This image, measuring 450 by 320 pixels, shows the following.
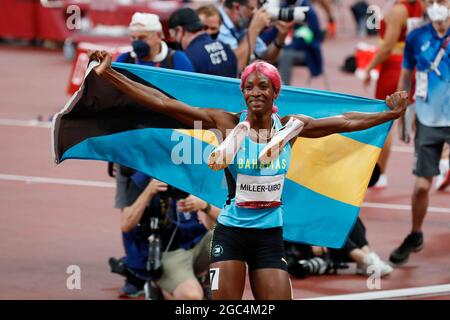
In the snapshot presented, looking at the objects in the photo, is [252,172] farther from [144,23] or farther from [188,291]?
A: [144,23]

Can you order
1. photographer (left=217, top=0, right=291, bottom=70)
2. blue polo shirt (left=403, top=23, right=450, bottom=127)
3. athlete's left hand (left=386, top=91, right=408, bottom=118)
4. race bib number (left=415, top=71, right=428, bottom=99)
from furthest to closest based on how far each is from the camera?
1. photographer (left=217, top=0, right=291, bottom=70)
2. race bib number (left=415, top=71, right=428, bottom=99)
3. blue polo shirt (left=403, top=23, right=450, bottom=127)
4. athlete's left hand (left=386, top=91, right=408, bottom=118)

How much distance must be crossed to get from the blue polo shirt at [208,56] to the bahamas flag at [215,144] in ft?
7.36

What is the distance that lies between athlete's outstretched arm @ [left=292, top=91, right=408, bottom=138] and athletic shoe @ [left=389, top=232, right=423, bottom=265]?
292 cm

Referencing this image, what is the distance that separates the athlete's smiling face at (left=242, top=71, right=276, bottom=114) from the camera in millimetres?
6867

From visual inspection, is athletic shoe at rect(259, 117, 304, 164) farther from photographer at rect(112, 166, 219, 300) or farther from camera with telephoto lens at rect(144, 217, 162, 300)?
camera with telephoto lens at rect(144, 217, 162, 300)

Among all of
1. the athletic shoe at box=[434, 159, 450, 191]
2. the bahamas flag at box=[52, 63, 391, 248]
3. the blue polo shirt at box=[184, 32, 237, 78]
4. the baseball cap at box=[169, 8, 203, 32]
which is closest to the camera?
the bahamas flag at box=[52, 63, 391, 248]

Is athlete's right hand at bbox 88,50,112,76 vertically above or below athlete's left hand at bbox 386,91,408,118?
above

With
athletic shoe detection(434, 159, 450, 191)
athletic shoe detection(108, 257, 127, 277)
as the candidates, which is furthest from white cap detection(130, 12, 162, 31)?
athletic shoe detection(434, 159, 450, 191)

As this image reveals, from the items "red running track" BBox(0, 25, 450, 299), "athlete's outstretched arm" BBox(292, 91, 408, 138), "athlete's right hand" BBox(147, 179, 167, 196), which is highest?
"athlete's outstretched arm" BBox(292, 91, 408, 138)

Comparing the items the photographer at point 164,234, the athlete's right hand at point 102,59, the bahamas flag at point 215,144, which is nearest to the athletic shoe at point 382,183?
the photographer at point 164,234

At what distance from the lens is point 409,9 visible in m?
12.3

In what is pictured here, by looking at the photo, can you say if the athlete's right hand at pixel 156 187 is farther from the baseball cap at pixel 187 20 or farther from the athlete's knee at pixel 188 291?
the baseball cap at pixel 187 20
